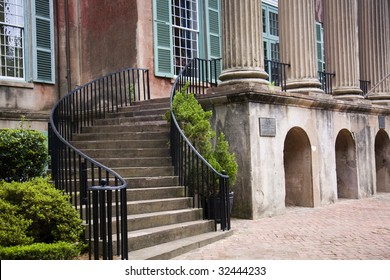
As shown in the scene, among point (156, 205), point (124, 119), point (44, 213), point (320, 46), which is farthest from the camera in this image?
point (320, 46)

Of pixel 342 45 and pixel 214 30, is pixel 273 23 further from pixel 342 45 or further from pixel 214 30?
pixel 342 45

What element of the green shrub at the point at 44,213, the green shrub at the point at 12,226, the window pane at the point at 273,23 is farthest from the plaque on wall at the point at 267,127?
the window pane at the point at 273,23

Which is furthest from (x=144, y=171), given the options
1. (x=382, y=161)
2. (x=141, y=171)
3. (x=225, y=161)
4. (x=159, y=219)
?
(x=382, y=161)

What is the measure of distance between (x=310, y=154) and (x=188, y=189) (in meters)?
4.18

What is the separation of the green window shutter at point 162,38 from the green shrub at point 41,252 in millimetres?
8361

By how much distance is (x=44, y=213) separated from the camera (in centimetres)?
644

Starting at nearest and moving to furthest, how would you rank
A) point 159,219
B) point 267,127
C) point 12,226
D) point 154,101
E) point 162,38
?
point 12,226 < point 159,219 < point 267,127 < point 154,101 < point 162,38

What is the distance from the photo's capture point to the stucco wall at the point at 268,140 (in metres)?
10.0

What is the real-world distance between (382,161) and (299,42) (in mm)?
5673

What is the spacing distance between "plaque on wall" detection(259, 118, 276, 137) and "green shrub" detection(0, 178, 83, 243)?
15.6 feet

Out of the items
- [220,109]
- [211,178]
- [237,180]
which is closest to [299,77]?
[220,109]

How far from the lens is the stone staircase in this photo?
6973 millimetres

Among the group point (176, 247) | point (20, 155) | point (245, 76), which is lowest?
point (176, 247)
